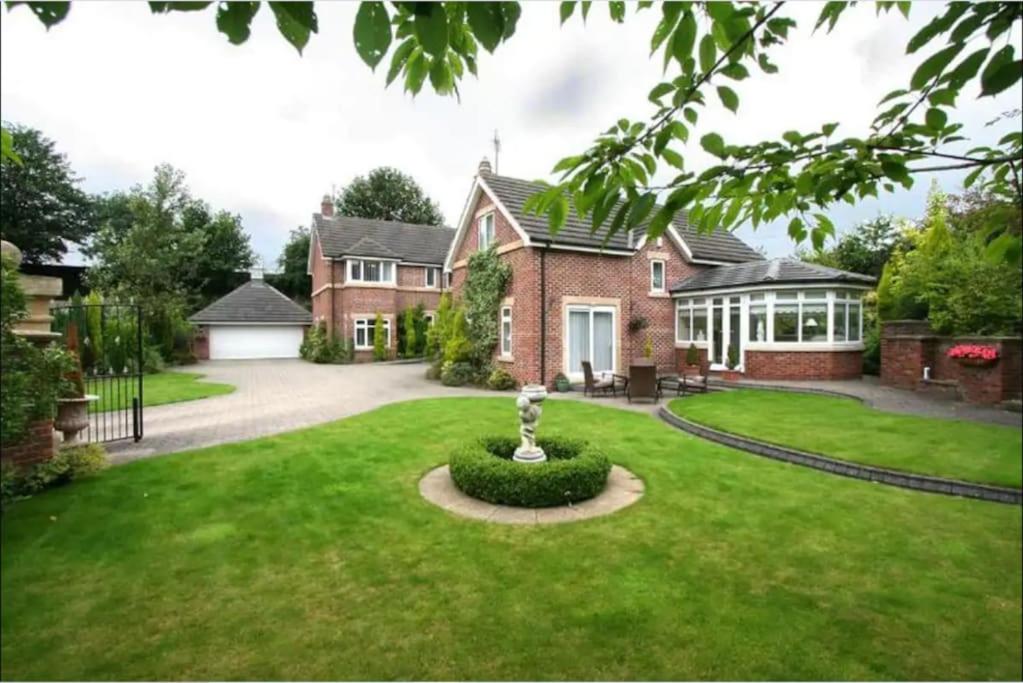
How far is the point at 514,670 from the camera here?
3178 millimetres

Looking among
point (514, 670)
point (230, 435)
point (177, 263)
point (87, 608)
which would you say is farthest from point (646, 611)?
point (230, 435)

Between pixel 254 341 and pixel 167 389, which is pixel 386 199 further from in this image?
pixel 167 389

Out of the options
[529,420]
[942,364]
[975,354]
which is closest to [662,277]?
[942,364]

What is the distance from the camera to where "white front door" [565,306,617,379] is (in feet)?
54.3

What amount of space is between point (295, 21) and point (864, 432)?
10.1 metres

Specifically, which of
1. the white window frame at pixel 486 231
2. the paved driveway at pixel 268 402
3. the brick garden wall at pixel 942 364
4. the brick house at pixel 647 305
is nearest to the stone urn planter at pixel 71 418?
the paved driveway at pixel 268 402

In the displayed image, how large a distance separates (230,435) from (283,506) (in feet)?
14.9

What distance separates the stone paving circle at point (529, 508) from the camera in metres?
5.74

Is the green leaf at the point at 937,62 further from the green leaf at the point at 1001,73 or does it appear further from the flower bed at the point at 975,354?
the flower bed at the point at 975,354

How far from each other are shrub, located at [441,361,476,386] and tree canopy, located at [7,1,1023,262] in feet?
52.9

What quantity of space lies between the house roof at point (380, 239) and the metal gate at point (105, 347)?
47.2 ft

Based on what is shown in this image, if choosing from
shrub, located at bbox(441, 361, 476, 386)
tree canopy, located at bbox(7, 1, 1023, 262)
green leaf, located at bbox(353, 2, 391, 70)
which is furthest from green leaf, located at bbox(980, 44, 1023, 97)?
shrub, located at bbox(441, 361, 476, 386)

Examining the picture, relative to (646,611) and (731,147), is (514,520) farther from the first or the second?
(731,147)

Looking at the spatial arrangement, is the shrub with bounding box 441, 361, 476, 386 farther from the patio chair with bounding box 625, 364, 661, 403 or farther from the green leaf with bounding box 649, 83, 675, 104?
the green leaf with bounding box 649, 83, 675, 104
